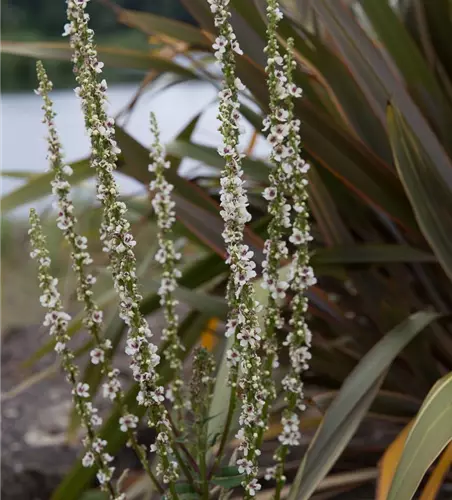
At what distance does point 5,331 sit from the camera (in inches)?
64.1

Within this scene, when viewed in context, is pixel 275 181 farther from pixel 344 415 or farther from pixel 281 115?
pixel 344 415

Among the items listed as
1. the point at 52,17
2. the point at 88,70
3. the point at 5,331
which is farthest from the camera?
the point at 52,17

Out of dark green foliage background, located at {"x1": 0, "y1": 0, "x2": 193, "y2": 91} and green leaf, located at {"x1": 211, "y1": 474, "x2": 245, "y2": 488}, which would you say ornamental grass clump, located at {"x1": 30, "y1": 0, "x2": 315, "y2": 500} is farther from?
dark green foliage background, located at {"x1": 0, "y1": 0, "x2": 193, "y2": 91}

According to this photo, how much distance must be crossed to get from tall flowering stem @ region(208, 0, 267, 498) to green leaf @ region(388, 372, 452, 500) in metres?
0.11

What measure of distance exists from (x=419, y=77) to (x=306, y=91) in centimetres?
13

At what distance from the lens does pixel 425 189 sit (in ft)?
2.34

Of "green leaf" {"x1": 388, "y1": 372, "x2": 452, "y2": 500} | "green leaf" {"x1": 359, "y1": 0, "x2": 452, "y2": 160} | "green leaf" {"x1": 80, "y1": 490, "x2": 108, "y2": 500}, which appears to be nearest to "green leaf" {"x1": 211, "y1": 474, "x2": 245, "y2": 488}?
"green leaf" {"x1": 388, "y1": 372, "x2": 452, "y2": 500}

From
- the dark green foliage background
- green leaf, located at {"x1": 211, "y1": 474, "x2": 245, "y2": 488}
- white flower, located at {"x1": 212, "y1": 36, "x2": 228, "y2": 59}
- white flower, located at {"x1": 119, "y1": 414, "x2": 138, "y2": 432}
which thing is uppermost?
the dark green foliage background

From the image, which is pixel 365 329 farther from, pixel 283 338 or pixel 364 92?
pixel 364 92

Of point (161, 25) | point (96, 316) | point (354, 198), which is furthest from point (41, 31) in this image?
point (96, 316)

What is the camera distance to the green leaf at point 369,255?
771 mm

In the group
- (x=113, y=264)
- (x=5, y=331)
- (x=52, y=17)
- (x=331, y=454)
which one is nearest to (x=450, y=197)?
(x=331, y=454)

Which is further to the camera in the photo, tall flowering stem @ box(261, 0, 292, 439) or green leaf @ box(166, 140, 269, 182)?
green leaf @ box(166, 140, 269, 182)

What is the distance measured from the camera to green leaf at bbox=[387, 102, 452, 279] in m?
0.69
